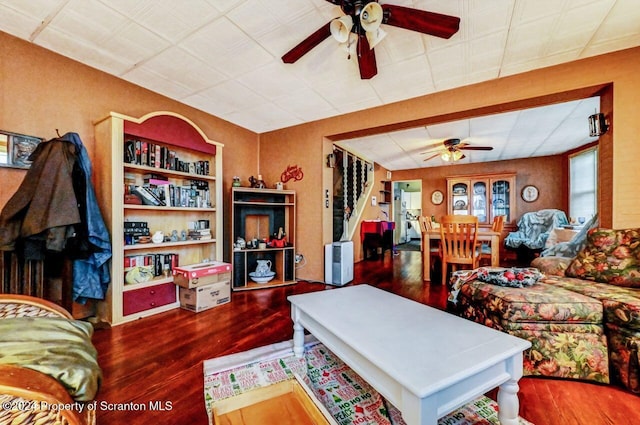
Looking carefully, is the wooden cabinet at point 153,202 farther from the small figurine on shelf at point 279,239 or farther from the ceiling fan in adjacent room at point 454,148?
the ceiling fan in adjacent room at point 454,148

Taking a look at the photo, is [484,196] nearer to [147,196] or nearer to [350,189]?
[350,189]

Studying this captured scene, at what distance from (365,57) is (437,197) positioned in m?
5.85

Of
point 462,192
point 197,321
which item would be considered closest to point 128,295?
point 197,321

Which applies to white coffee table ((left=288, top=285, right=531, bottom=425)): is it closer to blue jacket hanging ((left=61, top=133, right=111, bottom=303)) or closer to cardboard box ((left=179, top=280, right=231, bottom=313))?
cardboard box ((left=179, top=280, right=231, bottom=313))

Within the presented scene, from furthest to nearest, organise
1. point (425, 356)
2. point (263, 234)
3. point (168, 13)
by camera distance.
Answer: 1. point (263, 234)
2. point (168, 13)
3. point (425, 356)

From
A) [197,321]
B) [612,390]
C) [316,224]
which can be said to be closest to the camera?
[612,390]

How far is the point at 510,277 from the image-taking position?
1859mm

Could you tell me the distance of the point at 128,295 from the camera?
235cm

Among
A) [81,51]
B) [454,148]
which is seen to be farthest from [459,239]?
[81,51]

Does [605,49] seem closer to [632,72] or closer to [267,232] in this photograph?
[632,72]

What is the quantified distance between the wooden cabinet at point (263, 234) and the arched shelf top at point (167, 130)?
0.70m

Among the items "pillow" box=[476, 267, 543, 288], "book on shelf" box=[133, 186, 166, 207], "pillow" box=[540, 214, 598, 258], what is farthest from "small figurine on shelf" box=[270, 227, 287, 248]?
"pillow" box=[540, 214, 598, 258]

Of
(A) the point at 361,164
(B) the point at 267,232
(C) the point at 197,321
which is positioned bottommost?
(C) the point at 197,321

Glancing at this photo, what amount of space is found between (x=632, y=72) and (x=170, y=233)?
4.66 metres
